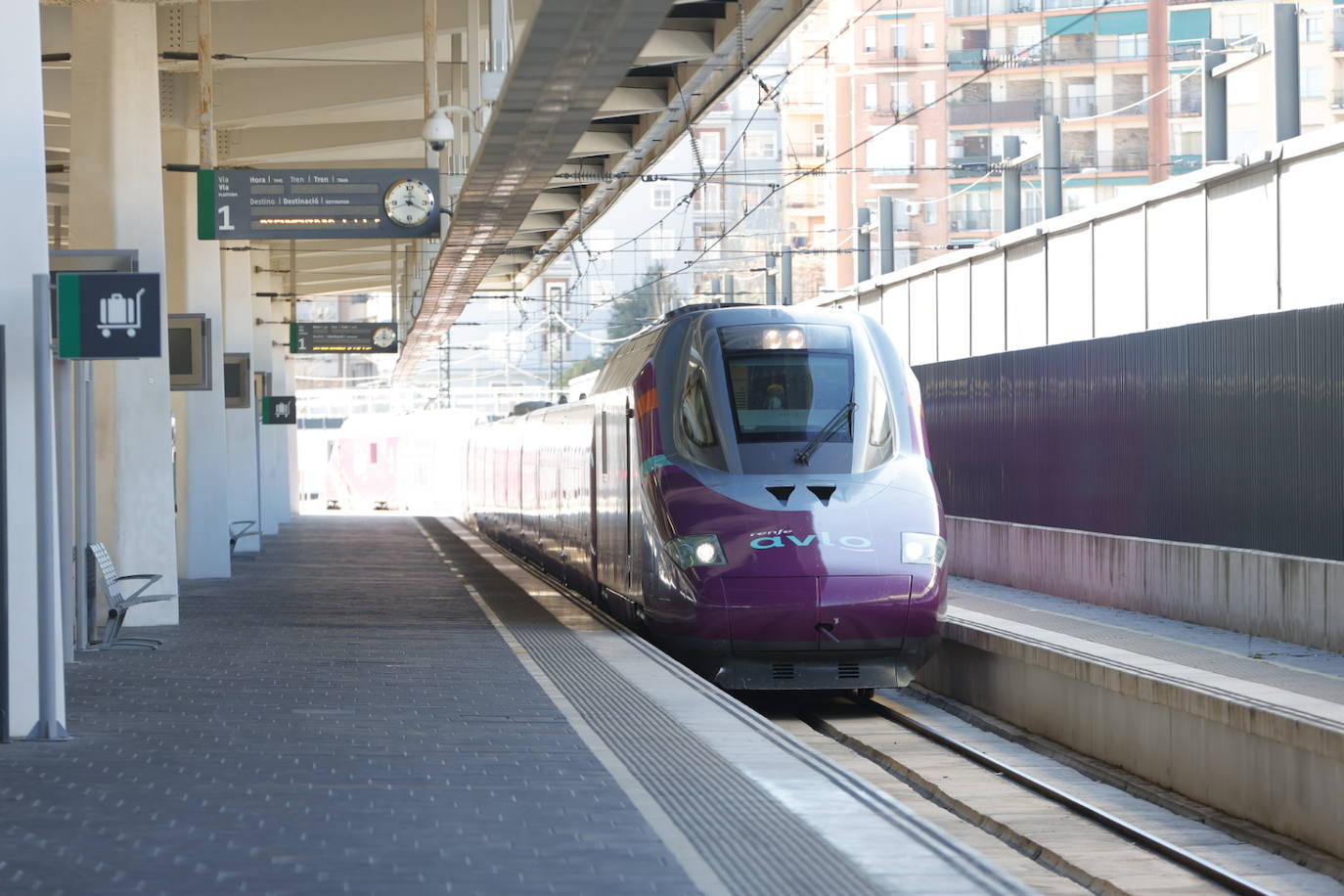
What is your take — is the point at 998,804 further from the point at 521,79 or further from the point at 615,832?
the point at 521,79

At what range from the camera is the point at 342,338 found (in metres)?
33.7

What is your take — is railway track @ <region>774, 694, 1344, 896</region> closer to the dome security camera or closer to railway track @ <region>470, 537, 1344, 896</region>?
railway track @ <region>470, 537, 1344, 896</region>

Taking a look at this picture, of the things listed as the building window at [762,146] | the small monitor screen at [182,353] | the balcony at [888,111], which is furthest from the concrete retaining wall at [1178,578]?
the building window at [762,146]

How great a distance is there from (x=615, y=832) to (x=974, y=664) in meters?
8.77

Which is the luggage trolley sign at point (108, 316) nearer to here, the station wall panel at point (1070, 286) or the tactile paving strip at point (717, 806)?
the tactile paving strip at point (717, 806)

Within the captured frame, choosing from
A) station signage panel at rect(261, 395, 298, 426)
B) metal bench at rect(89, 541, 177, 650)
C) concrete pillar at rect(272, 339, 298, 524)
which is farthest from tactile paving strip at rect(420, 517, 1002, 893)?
concrete pillar at rect(272, 339, 298, 524)

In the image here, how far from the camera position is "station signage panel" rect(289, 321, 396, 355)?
33.5 metres

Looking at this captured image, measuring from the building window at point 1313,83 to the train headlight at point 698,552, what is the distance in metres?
38.8

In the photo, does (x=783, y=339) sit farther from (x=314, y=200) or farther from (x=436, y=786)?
(x=436, y=786)

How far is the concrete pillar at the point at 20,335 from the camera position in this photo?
938 centimetres

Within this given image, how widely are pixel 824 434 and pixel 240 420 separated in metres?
17.3

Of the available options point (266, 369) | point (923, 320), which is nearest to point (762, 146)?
point (266, 369)

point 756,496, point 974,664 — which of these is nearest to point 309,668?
point 756,496

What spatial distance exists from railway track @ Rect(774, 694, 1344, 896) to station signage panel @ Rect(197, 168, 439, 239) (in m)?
6.27
